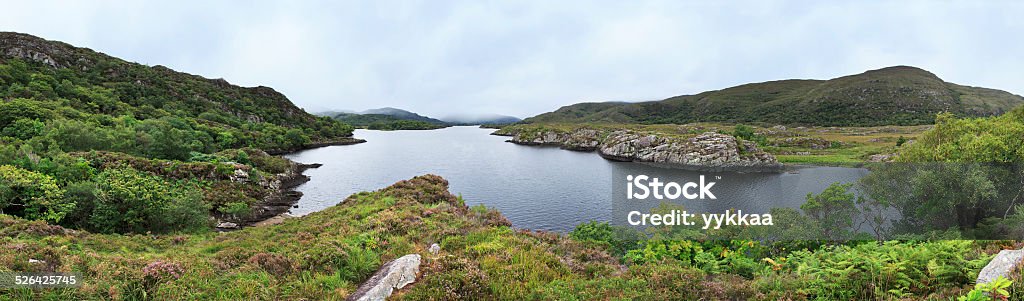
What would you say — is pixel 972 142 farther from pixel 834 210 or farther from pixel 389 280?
pixel 389 280

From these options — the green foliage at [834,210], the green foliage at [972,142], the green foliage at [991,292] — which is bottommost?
the green foliage at [834,210]

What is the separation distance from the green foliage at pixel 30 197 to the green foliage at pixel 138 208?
4.59 feet

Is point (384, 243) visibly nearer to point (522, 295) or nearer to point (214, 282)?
point (214, 282)

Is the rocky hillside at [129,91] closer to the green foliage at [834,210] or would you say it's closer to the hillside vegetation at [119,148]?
the hillside vegetation at [119,148]

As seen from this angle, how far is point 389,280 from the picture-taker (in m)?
8.84

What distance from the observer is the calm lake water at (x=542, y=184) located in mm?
33875

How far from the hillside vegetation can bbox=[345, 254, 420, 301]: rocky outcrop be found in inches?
868

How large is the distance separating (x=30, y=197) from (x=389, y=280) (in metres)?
24.5

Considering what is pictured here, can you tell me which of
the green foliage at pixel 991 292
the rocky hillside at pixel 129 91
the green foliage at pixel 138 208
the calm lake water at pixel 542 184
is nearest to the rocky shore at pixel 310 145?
the rocky hillside at pixel 129 91

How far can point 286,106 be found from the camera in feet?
582

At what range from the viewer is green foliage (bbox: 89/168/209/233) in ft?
70.4

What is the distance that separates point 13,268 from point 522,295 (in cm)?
1076

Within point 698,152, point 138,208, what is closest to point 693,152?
point 698,152

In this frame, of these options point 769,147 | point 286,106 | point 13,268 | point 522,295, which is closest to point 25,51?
point 286,106
